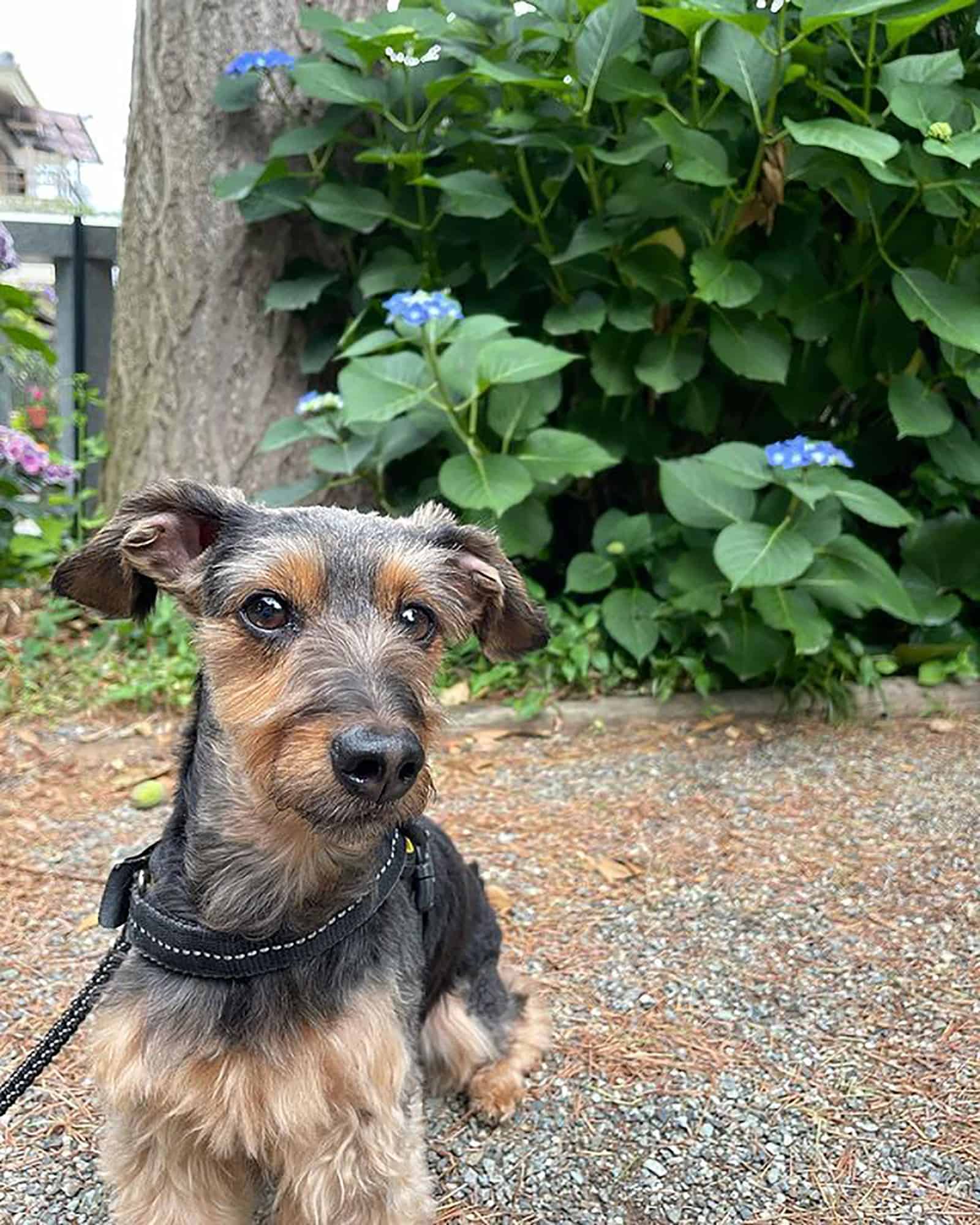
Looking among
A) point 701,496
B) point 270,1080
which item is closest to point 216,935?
point 270,1080

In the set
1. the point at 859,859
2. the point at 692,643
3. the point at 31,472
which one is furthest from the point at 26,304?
the point at 859,859

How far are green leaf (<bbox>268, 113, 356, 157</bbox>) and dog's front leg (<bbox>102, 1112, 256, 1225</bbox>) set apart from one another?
5105 mm

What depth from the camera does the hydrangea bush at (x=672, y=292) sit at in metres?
5.27

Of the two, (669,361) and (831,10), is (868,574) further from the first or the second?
(831,10)

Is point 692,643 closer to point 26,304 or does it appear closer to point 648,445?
point 648,445

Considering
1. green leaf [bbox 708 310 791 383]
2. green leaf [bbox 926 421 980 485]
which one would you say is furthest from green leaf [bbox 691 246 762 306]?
green leaf [bbox 926 421 980 485]

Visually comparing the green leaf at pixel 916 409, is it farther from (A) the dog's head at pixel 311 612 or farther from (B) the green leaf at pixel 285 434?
(A) the dog's head at pixel 311 612

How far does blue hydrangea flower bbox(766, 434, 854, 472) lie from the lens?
5.21 metres

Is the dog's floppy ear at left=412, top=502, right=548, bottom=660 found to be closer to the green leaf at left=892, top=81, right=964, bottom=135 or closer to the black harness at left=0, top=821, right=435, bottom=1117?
the black harness at left=0, top=821, right=435, bottom=1117

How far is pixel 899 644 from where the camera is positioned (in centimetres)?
641

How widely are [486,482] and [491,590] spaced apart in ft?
8.89

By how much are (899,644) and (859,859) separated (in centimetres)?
220

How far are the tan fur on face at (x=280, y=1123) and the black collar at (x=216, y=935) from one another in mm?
148

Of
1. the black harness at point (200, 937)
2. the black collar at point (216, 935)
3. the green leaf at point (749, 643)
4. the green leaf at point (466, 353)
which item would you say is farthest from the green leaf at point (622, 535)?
the black collar at point (216, 935)
